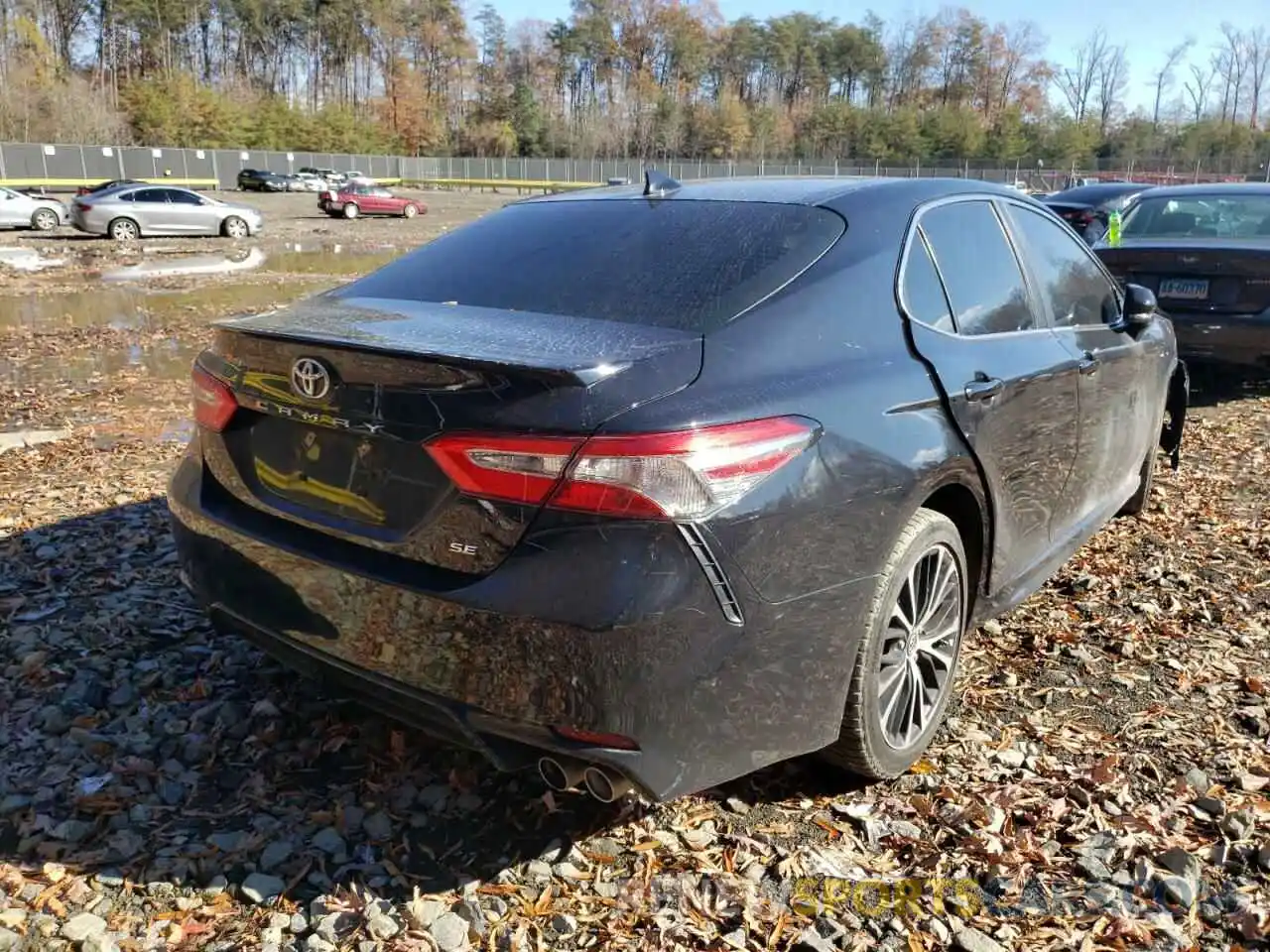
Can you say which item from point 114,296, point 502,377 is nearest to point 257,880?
point 502,377

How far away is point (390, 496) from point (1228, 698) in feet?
9.69

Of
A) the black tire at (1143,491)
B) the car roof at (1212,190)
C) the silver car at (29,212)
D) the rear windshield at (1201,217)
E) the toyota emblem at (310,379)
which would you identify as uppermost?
the silver car at (29,212)

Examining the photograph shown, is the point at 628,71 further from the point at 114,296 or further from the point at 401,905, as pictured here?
the point at 401,905

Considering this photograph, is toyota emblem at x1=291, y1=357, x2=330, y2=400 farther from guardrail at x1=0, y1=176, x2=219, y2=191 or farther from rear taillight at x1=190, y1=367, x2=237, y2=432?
guardrail at x1=0, y1=176, x2=219, y2=191

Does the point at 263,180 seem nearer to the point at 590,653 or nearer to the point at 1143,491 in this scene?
the point at 1143,491

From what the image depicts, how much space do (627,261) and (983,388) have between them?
3.78ft

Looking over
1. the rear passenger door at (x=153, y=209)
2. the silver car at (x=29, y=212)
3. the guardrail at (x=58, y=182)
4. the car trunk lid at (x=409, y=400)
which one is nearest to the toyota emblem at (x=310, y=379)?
the car trunk lid at (x=409, y=400)

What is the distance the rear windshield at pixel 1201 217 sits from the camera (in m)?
8.06

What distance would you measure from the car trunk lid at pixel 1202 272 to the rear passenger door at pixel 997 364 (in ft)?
14.4

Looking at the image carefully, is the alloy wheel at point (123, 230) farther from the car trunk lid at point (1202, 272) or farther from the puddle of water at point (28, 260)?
the car trunk lid at point (1202, 272)

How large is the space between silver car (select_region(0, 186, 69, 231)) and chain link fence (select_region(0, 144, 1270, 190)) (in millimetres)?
20021

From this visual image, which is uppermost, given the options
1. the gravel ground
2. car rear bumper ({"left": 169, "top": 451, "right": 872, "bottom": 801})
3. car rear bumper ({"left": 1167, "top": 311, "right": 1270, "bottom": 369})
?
car rear bumper ({"left": 1167, "top": 311, "right": 1270, "bottom": 369})

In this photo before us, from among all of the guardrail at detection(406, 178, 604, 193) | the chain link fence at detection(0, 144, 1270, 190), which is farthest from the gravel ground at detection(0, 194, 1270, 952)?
the guardrail at detection(406, 178, 604, 193)

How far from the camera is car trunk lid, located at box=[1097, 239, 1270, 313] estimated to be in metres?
7.06
